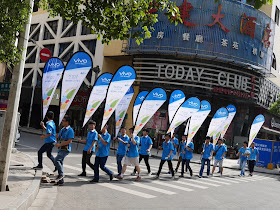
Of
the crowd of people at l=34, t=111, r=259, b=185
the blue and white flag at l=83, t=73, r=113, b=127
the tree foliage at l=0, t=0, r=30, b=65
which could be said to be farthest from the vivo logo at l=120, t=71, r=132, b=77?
the tree foliage at l=0, t=0, r=30, b=65

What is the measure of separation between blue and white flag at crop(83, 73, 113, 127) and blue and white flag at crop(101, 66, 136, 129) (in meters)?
0.35

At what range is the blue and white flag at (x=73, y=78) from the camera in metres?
10.9

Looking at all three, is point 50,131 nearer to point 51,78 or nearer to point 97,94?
point 51,78

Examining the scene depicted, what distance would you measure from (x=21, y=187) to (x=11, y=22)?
3.88 meters

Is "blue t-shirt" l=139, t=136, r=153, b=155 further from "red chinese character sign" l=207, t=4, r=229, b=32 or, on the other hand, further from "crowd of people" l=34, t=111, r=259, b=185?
"red chinese character sign" l=207, t=4, r=229, b=32

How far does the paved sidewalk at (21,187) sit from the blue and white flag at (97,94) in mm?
2973

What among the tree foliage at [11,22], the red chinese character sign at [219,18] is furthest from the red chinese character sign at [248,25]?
the tree foliage at [11,22]

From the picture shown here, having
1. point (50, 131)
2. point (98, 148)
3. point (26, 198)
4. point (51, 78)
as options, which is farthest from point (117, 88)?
point (26, 198)

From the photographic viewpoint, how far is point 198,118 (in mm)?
16078

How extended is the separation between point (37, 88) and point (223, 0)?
2279 cm

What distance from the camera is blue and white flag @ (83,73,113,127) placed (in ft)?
39.4

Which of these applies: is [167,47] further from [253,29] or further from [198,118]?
[198,118]

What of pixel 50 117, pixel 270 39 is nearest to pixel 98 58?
pixel 270 39

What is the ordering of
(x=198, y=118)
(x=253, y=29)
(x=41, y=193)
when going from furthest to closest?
(x=253, y=29), (x=198, y=118), (x=41, y=193)
